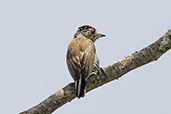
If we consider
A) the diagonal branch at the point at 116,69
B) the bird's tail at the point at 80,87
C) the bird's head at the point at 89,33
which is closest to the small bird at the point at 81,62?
the bird's tail at the point at 80,87

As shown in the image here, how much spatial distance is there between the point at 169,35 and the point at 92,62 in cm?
174

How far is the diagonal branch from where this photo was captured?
4723mm

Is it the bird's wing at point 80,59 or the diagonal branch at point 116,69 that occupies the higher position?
the bird's wing at point 80,59

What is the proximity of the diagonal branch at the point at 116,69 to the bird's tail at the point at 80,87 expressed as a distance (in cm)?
10

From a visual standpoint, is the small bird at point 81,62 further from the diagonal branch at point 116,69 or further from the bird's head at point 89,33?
the bird's head at point 89,33

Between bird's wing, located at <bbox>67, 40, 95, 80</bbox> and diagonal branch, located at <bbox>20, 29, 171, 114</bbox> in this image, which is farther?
bird's wing, located at <bbox>67, 40, 95, 80</bbox>

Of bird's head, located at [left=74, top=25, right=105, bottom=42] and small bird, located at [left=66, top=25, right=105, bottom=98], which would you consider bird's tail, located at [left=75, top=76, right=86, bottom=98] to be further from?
bird's head, located at [left=74, top=25, right=105, bottom=42]

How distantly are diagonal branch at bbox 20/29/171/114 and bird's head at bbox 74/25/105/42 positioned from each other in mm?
2712

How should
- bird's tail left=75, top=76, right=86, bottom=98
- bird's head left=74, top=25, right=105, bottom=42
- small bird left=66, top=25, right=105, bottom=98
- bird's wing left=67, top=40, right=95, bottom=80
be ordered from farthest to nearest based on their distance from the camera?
bird's head left=74, top=25, right=105, bottom=42 → bird's wing left=67, top=40, right=95, bottom=80 → small bird left=66, top=25, right=105, bottom=98 → bird's tail left=75, top=76, right=86, bottom=98

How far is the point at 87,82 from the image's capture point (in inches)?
211

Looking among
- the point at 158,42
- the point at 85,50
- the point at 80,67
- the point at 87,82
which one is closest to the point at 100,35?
the point at 85,50

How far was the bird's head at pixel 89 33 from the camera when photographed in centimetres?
780

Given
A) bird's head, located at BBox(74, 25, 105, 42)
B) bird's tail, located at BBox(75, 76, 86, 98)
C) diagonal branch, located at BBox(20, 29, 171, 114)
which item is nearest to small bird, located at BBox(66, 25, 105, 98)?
bird's tail, located at BBox(75, 76, 86, 98)

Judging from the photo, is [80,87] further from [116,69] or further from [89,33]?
[89,33]
